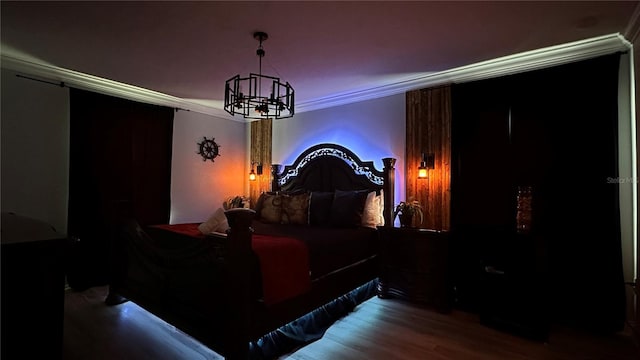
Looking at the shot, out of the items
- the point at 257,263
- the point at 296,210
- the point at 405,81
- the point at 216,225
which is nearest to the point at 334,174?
the point at 296,210

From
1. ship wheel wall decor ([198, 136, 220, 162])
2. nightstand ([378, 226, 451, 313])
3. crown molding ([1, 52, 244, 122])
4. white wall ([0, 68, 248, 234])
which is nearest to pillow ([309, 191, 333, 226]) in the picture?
nightstand ([378, 226, 451, 313])

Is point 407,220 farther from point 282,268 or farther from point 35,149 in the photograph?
point 35,149

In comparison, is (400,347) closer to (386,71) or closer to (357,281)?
(357,281)

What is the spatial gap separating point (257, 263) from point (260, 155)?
3.41 m

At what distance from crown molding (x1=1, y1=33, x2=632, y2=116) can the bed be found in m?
0.93

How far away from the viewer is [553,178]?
271cm

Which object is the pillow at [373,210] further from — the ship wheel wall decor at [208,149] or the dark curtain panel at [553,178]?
the ship wheel wall decor at [208,149]

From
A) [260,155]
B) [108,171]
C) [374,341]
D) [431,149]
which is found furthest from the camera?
[260,155]

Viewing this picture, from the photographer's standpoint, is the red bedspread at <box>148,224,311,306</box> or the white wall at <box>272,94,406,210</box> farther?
the white wall at <box>272,94,406,210</box>

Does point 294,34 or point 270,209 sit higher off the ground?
point 294,34

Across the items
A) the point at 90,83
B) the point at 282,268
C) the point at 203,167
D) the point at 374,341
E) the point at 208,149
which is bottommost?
the point at 374,341

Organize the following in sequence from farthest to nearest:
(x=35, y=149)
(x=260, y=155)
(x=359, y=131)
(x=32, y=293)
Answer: (x=260, y=155), (x=359, y=131), (x=35, y=149), (x=32, y=293)

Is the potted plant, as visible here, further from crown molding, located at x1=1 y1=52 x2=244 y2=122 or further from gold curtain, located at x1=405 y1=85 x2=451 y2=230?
crown molding, located at x1=1 y1=52 x2=244 y2=122

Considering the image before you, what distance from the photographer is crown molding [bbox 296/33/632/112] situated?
2.48 m
